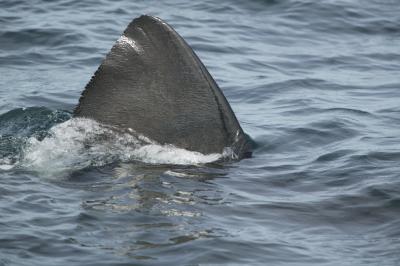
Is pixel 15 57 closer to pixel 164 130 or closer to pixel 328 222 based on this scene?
pixel 164 130

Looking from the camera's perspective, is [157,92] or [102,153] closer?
[157,92]

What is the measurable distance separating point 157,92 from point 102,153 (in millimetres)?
697

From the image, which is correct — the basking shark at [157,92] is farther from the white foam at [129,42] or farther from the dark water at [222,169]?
the dark water at [222,169]

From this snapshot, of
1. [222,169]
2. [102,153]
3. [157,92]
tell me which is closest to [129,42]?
[157,92]

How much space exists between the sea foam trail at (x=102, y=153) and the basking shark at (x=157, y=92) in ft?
0.22

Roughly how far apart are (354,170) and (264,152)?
1012mm

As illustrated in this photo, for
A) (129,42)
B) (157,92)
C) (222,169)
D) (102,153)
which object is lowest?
(222,169)

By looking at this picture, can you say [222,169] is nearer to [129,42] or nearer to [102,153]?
[102,153]

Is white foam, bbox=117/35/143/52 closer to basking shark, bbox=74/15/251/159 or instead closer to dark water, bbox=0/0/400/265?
basking shark, bbox=74/15/251/159

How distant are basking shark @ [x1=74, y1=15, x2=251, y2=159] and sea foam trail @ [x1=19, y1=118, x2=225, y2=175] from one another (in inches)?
2.6

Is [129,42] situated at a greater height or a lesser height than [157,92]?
greater

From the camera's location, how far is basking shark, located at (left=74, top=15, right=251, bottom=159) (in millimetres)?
7480

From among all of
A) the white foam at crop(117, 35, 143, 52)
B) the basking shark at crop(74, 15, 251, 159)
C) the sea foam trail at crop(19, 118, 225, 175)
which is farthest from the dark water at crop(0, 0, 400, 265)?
the white foam at crop(117, 35, 143, 52)

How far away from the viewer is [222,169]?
305 inches
